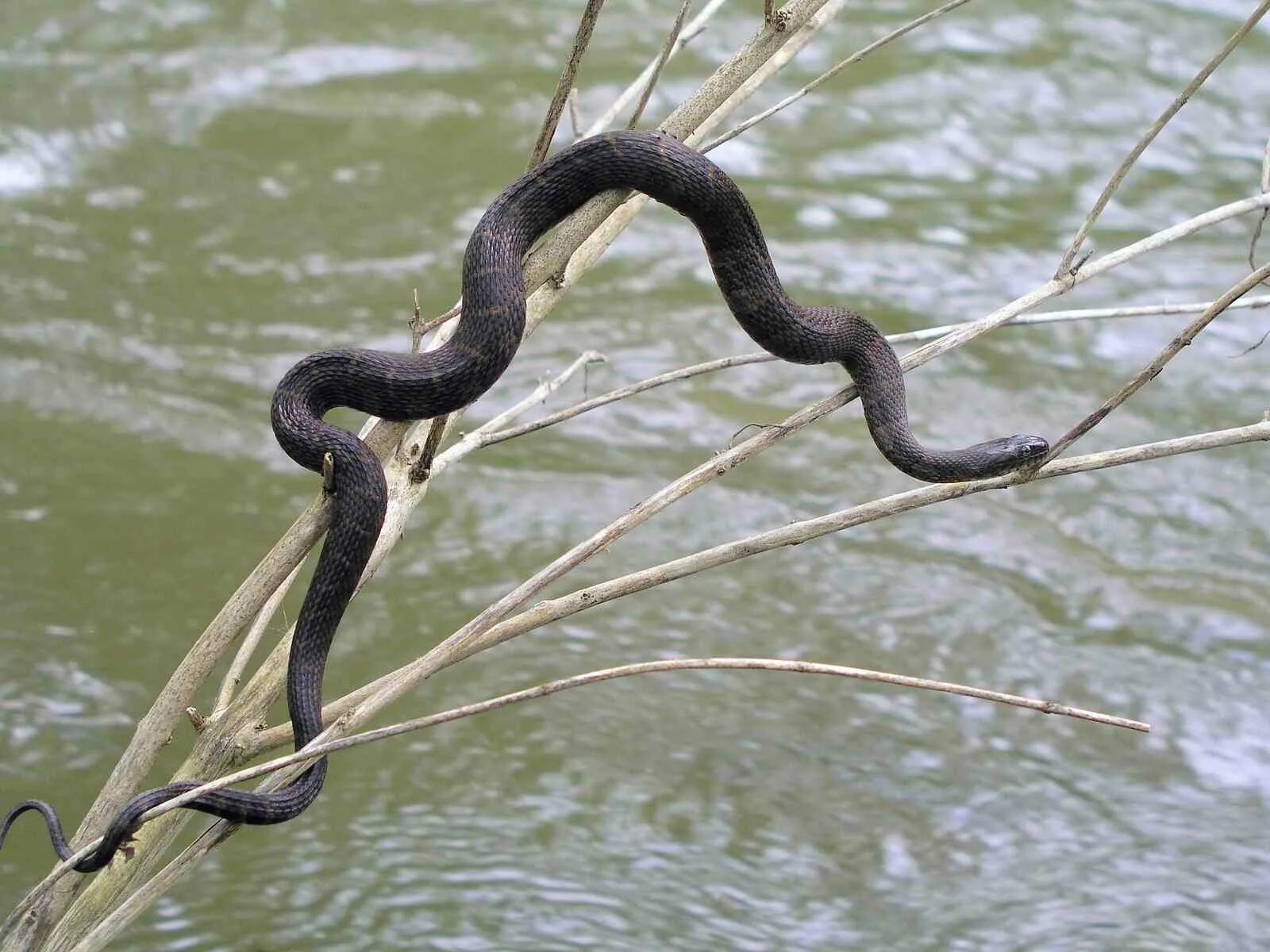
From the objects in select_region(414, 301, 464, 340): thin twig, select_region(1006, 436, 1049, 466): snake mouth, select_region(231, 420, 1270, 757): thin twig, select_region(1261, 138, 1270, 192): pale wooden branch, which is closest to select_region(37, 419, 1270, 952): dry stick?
select_region(231, 420, 1270, 757): thin twig

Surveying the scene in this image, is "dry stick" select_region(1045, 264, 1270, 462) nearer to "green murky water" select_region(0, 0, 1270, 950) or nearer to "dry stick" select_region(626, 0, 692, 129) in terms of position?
"dry stick" select_region(626, 0, 692, 129)

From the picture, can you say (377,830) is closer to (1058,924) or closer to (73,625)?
(73,625)

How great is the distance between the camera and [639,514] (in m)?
2.96

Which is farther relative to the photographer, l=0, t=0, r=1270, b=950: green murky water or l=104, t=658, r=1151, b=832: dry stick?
l=0, t=0, r=1270, b=950: green murky water

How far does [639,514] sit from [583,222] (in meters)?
0.64

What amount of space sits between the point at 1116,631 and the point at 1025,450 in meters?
2.80

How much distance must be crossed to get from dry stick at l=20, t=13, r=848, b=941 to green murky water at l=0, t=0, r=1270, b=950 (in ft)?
4.31

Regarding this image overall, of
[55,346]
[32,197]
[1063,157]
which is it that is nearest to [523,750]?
[55,346]

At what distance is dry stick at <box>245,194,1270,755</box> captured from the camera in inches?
114

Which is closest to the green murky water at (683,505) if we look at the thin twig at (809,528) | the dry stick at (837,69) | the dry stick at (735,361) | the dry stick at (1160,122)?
the thin twig at (809,528)

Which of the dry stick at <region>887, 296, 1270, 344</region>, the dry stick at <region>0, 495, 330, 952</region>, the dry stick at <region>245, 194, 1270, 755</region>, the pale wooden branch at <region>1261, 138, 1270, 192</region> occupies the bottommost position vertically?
the dry stick at <region>0, 495, 330, 952</region>

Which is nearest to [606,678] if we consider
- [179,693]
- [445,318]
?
[179,693]

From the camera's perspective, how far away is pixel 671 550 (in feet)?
20.3

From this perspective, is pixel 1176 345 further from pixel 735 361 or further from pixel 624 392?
pixel 624 392
